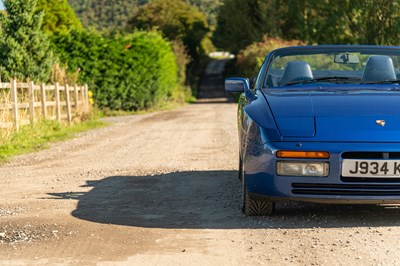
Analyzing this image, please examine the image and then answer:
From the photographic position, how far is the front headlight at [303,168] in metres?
5.26

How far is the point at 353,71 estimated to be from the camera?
727 cm

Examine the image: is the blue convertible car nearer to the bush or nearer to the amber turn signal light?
the amber turn signal light

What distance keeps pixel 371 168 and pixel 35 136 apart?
1216 centimetres

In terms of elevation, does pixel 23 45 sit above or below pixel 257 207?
above

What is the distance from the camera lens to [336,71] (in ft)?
23.8

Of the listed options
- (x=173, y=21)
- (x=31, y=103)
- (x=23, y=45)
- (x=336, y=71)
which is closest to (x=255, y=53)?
(x=23, y=45)

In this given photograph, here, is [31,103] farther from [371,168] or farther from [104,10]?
[104,10]

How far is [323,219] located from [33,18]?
1815 cm

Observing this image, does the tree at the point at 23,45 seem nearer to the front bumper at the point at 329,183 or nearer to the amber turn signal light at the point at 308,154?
the front bumper at the point at 329,183

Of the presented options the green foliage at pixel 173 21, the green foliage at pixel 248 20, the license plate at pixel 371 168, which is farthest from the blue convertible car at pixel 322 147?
the green foliage at pixel 173 21

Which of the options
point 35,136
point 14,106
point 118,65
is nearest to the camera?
point 14,106

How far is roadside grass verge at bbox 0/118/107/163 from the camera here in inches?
525

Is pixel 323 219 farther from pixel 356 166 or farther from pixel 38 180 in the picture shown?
pixel 38 180

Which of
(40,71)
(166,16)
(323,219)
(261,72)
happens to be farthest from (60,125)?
(166,16)
